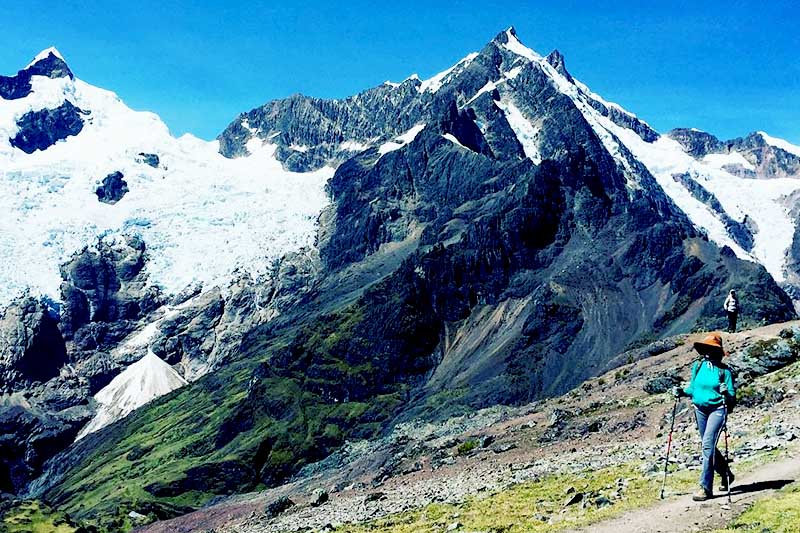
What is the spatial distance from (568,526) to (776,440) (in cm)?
1268

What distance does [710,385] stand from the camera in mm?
28734

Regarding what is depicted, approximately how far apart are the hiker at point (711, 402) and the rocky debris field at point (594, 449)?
132 inches

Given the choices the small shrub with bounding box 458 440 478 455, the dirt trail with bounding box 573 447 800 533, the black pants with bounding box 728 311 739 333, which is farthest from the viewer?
the small shrub with bounding box 458 440 478 455

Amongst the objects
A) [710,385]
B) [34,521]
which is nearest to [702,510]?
[710,385]

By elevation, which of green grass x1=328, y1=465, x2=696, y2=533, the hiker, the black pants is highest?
the black pants

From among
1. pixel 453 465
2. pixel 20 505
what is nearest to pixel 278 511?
pixel 453 465

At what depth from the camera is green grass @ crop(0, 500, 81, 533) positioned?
151 meters

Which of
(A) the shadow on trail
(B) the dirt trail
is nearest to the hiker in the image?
(A) the shadow on trail

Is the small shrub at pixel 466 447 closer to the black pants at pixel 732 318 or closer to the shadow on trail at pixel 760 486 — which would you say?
the black pants at pixel 732 318

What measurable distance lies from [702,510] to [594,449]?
28249 millimetres

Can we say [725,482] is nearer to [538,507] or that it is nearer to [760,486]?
[760,486]

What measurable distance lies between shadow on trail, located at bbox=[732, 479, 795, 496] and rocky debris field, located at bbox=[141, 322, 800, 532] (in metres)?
2.60

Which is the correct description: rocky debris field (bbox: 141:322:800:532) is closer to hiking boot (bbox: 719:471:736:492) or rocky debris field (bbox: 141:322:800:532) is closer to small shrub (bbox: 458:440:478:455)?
small shrub (bbox: 458:440:478:455)

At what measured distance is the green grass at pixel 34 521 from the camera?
15112cm
